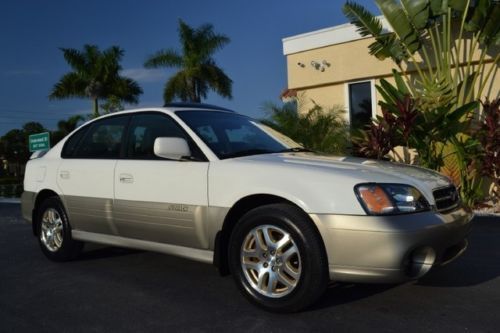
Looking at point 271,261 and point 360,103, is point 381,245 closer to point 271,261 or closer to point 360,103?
point 271,261

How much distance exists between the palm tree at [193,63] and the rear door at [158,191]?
2266cm

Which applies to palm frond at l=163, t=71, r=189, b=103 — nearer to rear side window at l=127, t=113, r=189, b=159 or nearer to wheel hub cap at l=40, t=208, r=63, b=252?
wheel hub cap at l=40, t=208, r=63, b=252

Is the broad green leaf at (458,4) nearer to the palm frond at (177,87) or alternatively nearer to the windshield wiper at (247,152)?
the windshield wiper at (247,152)

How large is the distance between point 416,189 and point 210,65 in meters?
A: 25.8

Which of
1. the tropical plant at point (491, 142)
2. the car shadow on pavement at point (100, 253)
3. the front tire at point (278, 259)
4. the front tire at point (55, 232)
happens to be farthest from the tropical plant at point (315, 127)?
the front tire at point (278, 259)

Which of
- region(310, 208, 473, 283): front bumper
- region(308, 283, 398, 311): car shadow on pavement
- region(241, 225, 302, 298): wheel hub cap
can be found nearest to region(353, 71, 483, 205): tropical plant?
region(308, 283, 398, 311): car shadow on pavement

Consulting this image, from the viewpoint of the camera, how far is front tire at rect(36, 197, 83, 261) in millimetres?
5410

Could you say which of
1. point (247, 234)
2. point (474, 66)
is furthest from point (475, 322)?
point (474, 66)

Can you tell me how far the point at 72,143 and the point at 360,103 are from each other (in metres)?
8.71

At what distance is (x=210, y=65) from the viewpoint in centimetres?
2841

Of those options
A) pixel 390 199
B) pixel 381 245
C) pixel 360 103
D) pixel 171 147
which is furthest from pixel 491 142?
pixel 171 147

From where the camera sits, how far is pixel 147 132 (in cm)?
482

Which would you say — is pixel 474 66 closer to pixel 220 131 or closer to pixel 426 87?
pixel 426 87

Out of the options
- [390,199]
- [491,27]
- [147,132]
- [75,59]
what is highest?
[75,59]
